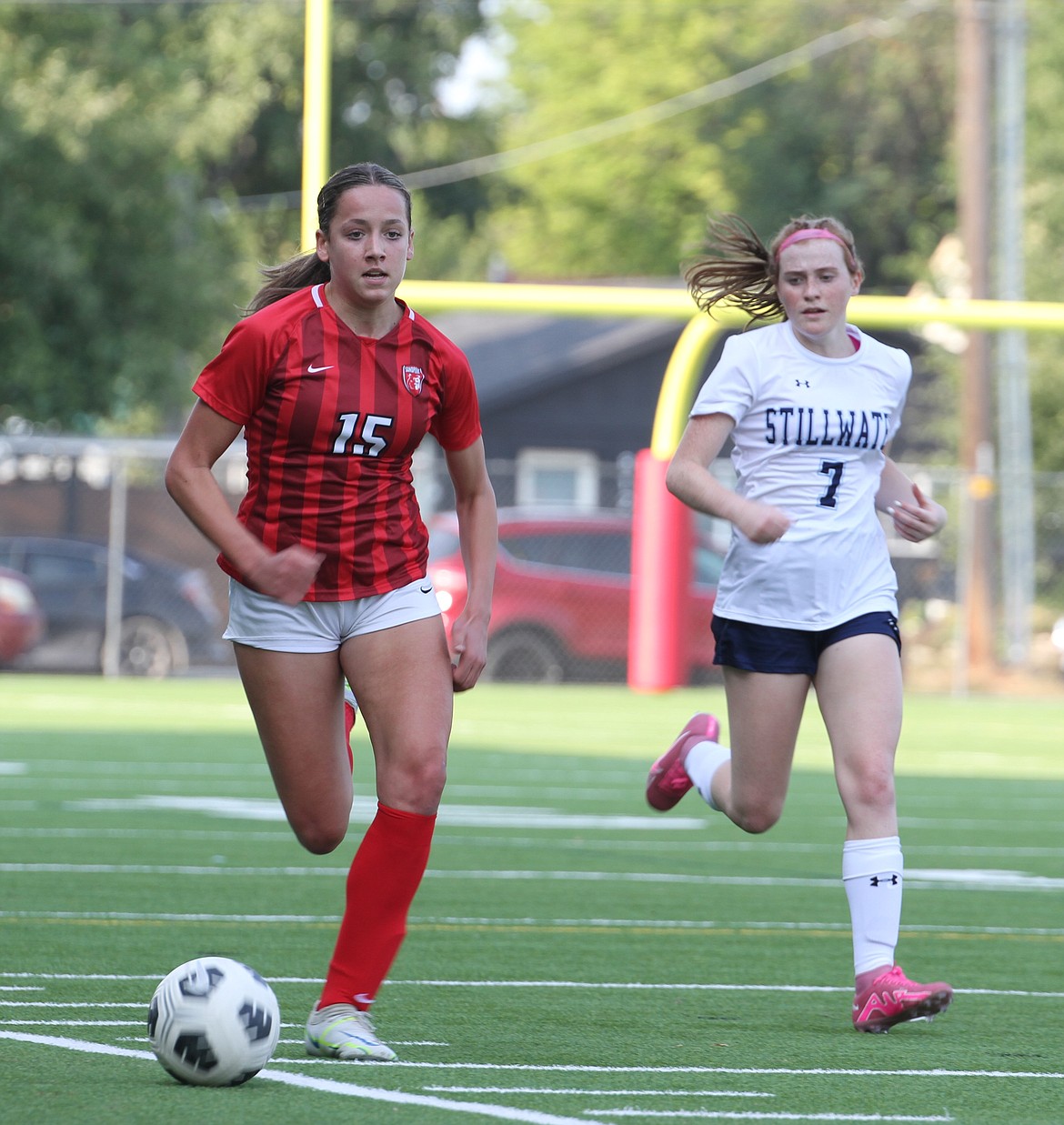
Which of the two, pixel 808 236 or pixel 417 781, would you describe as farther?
pixel 808 236

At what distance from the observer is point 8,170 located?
26859mm

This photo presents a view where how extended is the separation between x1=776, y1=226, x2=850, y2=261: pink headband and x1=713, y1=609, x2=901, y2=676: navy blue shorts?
3.34ft

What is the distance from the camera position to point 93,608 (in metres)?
23.9

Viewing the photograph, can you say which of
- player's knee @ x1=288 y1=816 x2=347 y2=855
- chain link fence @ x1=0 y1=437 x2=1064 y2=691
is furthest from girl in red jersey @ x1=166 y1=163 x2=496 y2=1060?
chain link fence @ x1=0 y1=437 x2=1064 y2=691

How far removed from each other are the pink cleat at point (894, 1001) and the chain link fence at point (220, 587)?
629 inches

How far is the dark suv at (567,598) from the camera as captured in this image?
76.8ft

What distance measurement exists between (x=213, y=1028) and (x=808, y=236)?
279 cm

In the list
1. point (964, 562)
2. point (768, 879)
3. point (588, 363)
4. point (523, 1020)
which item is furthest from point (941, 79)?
point (523, 1020)

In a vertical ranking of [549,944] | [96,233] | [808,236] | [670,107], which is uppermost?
[670,107]

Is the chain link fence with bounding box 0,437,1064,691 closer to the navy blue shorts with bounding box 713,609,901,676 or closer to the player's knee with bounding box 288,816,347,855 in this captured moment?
the navy blue shorts with bounding box 713,609,901,676

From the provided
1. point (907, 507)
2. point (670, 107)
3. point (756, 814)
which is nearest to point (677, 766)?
point (756, 814)

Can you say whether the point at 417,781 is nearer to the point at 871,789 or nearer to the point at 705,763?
the point at 871,789

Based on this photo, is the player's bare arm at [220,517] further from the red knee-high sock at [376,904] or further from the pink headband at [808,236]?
the pink headband at [808,236]

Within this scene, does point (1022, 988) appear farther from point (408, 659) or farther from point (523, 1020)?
point (408, 659)
